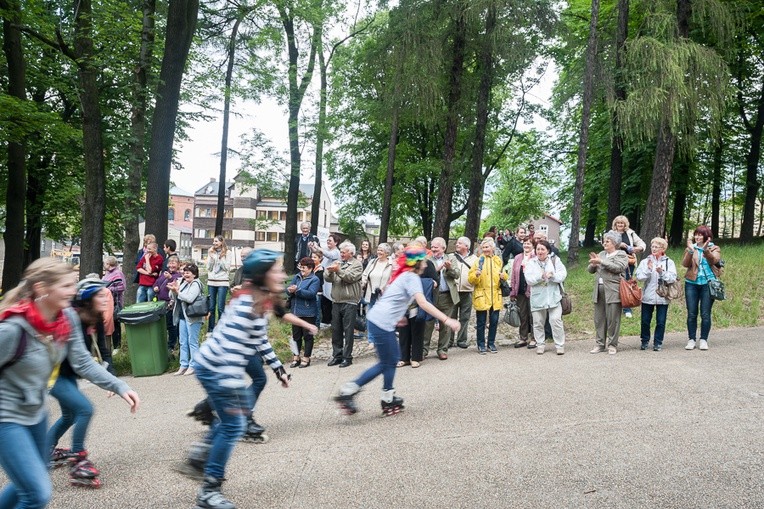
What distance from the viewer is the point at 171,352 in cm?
1090

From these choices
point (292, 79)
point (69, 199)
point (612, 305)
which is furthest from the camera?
point (292, 79)

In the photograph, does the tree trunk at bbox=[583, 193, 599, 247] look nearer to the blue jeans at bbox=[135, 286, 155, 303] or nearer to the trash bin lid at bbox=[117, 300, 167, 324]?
the blue jeans at bbox=[135, 286, 155, 303]

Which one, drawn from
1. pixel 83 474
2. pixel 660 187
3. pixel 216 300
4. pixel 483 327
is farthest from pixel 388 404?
pixel 660 187

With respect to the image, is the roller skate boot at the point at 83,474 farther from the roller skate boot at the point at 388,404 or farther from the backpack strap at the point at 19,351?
the roller skate boot at the point at 388,404

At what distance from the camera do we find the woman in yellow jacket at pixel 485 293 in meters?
10.1

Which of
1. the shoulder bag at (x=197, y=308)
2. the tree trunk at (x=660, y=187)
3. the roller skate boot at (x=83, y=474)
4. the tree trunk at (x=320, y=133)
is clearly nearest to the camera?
the roller skate boot at (x=83, y=474)

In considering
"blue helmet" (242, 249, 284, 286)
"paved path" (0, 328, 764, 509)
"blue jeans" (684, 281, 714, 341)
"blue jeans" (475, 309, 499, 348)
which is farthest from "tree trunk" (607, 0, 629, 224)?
"blue helmet" (242, 249, 284, 286)

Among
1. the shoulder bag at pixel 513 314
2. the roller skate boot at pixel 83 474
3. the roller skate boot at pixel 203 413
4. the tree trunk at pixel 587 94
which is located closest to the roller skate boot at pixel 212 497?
the roller skate boot at pixel 203 413

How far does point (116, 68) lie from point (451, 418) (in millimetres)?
12445

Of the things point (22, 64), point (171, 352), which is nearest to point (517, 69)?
point (171, 352)

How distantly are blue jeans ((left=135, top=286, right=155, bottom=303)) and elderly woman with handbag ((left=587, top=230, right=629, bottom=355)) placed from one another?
8225mm

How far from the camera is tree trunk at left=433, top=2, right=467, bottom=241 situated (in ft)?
60.4

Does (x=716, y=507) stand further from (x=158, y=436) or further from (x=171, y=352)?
(x=171, y=352)

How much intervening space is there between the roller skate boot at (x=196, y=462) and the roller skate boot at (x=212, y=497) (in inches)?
9.7
